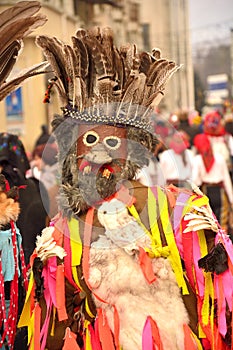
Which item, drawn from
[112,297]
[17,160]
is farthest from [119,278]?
[17,160]

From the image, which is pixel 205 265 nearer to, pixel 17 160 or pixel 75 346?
pixel 75 346

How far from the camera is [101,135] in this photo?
332 cm

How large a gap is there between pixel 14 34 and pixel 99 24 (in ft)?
58.4

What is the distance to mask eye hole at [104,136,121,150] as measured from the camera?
3.31 metres

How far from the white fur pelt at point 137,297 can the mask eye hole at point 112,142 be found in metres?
0.48

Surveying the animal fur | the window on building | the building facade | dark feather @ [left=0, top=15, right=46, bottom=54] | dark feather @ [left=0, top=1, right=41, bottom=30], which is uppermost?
the window on building

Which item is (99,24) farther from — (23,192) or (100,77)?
(100,77)

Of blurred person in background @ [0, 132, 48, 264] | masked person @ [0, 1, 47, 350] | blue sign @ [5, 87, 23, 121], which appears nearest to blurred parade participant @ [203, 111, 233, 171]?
blurred person in background @ [0, 132, 48, 264]

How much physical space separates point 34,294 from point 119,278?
1.31ft

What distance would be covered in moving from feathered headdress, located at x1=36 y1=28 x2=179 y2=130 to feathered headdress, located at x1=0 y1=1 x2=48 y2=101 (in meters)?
0.14

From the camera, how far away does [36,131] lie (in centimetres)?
1791

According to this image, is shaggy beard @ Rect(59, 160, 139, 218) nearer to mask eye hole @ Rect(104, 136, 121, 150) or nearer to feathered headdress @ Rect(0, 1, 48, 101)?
mask eye hole @ Rect(104, 136, 121, 150)

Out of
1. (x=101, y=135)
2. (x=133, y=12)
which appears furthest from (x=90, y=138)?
(x=133, y=12)

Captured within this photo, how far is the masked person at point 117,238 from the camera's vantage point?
3.17 meters
